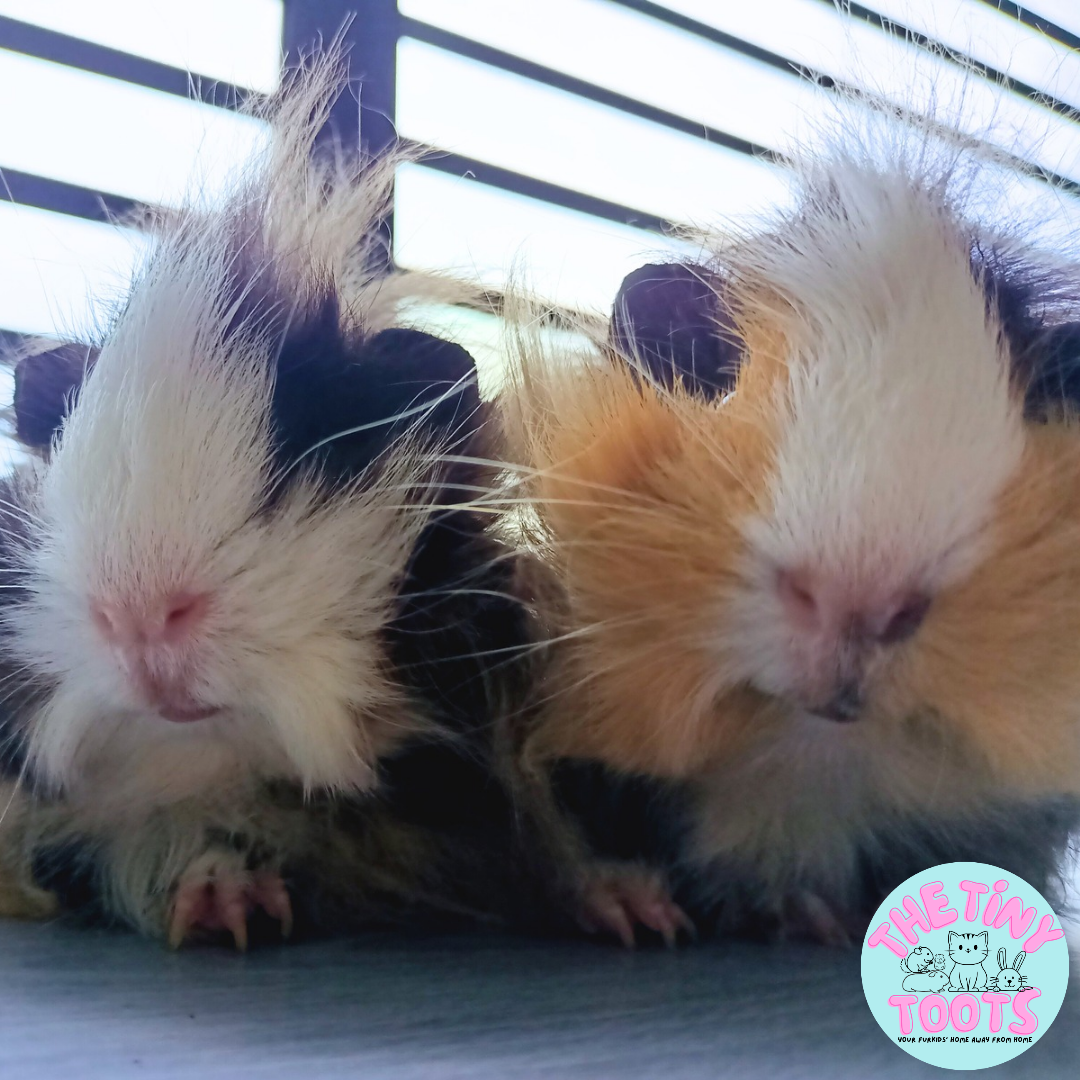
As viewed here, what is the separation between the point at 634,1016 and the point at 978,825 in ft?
0.90

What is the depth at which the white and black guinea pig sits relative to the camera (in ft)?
1.77

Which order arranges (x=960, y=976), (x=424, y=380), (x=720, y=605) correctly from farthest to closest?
(x=424, y=380) → (x=720, y=605) → (x=960, y=976)

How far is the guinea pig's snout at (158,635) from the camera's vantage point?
525 millimetres

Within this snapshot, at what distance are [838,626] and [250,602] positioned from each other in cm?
29

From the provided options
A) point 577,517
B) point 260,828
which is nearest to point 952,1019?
point 577,517

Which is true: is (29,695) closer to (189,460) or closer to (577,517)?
(189,460)

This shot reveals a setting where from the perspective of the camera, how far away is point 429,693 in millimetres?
612

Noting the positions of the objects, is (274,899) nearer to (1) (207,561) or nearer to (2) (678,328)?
(1) (207,561)

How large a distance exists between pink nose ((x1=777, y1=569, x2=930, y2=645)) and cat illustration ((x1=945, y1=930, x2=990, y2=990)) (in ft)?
0.45

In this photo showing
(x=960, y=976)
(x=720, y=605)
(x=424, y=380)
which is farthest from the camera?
(x=424, y=380)

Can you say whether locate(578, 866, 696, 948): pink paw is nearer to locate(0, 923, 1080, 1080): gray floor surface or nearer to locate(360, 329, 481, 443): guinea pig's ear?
locate(0, 923, 1080, 1080): gray floor surface

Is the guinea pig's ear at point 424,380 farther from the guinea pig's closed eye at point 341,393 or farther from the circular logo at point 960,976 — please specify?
the circular logo at point 960,976

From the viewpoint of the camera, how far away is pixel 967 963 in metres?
0.41

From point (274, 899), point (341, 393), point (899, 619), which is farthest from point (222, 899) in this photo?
point (899, 619)
